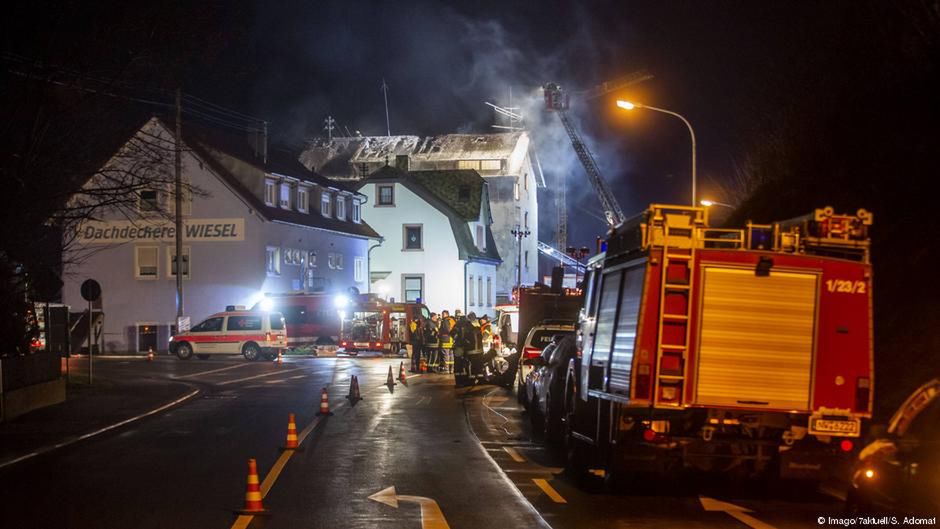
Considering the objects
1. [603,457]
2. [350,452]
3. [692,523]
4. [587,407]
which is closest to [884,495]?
[692,523]

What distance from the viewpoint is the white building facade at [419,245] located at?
69.1 meters

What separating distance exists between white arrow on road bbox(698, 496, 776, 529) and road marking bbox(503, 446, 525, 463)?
3.59 metres

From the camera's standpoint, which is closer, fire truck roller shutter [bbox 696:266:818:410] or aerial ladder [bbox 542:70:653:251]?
fire truck roller shutter [bbox 696:266:818:410]

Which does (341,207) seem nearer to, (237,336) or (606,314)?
(237,336)

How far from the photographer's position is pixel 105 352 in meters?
52.2

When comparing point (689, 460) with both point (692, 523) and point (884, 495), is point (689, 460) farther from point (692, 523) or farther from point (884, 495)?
point (884, 495)

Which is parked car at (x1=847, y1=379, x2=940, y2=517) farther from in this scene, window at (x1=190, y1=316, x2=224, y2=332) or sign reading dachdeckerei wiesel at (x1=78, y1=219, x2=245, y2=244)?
sign reading dachdeckerei wiesel at (x1=78, y1=219, x2=245, y2=244)

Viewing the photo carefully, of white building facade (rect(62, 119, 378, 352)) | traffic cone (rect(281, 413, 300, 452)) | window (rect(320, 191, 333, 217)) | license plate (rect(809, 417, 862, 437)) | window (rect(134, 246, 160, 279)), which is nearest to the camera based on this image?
license plate (rect(809, 417, 862, 437))

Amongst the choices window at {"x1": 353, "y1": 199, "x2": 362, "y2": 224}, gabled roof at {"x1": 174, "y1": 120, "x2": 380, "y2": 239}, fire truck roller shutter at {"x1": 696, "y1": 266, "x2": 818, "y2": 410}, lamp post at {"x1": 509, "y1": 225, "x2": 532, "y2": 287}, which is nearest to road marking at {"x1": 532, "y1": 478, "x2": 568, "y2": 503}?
fire truck roller shutter at {"x1": 696, "y1": 266, "x2": 818, "y2": 410}

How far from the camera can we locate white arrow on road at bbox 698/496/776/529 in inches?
419

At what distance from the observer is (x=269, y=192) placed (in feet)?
182

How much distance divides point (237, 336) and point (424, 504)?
34.5 m

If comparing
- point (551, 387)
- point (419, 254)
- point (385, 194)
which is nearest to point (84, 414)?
point (551, 387)

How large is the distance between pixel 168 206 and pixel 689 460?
1878 inches
